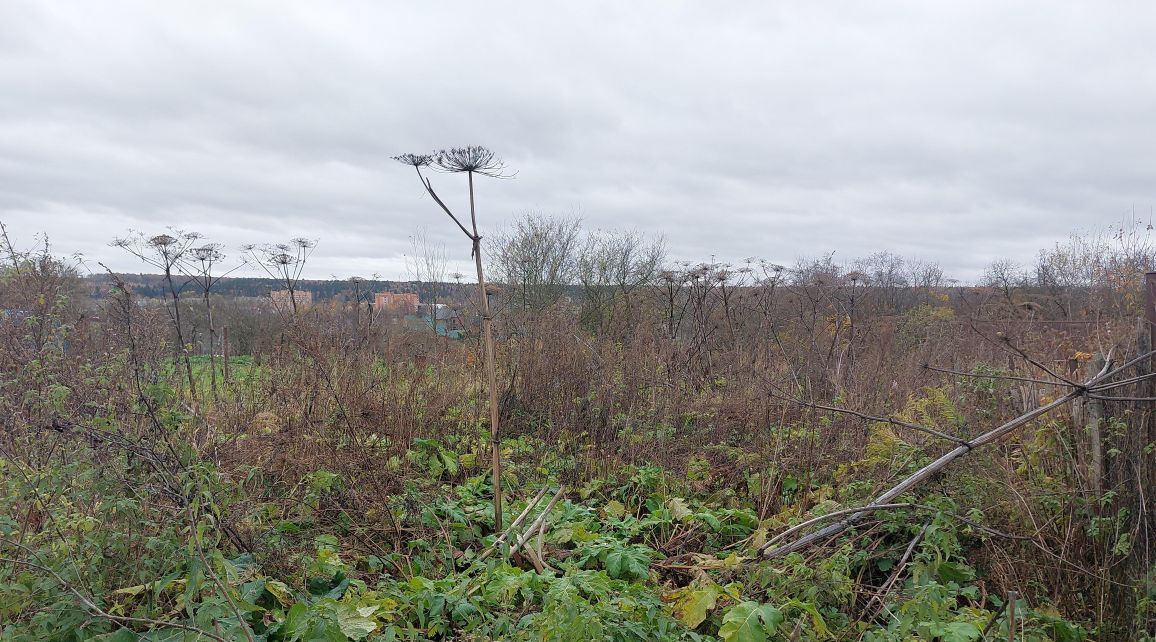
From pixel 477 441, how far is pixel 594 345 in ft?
7.69

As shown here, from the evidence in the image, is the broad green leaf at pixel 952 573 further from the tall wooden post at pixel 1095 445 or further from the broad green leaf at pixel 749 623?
the broad green leaf at pixel 749 623

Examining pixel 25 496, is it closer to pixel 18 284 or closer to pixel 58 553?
pixel 58 553

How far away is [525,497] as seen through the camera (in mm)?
4941

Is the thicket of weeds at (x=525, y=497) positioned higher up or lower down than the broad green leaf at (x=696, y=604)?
higher up

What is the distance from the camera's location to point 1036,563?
11.6 ft

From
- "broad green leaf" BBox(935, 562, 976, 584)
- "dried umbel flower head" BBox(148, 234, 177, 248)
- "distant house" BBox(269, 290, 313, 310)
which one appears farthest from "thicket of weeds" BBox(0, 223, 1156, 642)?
"dried umbel flower head" BBox(148, 234, 177, 248)

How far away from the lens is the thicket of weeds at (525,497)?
2.66 meters

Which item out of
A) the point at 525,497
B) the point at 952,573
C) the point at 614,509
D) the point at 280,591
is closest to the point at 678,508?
the point at 614,509

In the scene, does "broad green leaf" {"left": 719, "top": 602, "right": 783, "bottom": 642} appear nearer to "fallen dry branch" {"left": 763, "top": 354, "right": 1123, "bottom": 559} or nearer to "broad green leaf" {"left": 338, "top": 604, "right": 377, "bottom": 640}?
"fallen dry branch" {"left": 763, "top": 354, "right": 1123, "bottom": 559}

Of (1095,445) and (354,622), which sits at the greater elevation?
(1095,445)

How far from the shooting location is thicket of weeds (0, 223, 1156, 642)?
2.66 m

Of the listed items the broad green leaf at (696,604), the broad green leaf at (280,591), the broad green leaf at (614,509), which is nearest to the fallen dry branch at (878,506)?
the broad green leaf at (696,604)

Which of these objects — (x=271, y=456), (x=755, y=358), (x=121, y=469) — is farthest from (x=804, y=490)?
(x=121, y=469)

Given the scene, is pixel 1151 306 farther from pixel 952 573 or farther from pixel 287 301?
pixel 287 301
